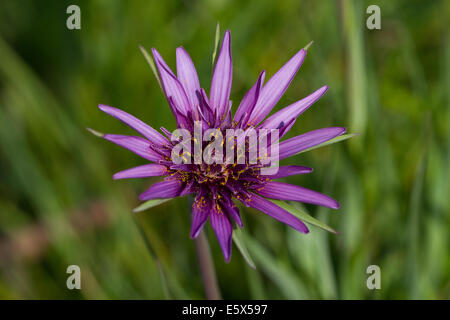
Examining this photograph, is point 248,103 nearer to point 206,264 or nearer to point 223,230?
point 223,230

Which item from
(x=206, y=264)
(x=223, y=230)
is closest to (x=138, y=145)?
(x=223, y=230)

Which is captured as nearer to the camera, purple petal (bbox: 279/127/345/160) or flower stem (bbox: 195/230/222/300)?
purple petal (bbox: 279/127/345/160)

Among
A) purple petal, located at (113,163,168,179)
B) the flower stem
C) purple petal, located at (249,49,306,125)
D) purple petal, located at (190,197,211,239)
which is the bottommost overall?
the flower stem

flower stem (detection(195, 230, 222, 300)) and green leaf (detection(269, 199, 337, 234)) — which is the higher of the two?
green leaf (detection(269, 199, 337, 234))

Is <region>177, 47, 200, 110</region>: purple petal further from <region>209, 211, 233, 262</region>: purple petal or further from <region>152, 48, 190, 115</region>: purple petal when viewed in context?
<region>209, 211, 233, 262</region>: purple petal

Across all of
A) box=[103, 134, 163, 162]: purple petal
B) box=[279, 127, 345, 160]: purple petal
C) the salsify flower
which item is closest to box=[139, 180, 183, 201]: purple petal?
the salsify flower

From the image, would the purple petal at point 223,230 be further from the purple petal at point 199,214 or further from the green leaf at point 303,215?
the green leaf at point 303,215

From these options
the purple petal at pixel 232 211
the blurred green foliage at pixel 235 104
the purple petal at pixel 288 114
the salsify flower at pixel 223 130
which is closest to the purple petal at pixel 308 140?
the salsify flower at pixel 223 130
